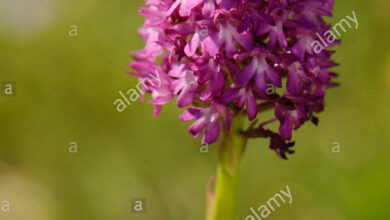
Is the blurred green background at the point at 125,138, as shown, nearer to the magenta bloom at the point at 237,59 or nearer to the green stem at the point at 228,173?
the green stem at the point at 228,173

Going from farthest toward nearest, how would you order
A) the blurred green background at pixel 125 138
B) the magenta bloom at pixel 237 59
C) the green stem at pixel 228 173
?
the blurred green background at pixel 125 138 → the green stem at pixel 228 173 → the magenta bloom at pixel 237 59

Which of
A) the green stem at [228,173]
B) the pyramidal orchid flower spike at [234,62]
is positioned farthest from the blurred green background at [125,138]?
the pyramidal orchid flower spike at [234,62]

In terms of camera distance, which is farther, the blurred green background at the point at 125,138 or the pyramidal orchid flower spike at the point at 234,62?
the blurred green background at the point at 125,138

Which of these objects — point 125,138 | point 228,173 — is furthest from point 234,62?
point 125,138

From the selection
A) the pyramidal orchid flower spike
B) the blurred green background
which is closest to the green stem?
the pyramidal orchid flower spike

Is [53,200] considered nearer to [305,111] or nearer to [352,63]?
[305,111]

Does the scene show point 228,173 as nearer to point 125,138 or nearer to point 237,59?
point 237,59

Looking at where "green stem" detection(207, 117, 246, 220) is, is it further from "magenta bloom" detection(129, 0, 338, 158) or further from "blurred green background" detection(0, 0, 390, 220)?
"blurred green background" detection(0, 0, 390, 220)
